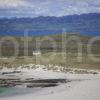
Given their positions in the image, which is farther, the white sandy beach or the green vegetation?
the green vegetation

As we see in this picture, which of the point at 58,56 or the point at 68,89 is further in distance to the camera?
the point at 58,56

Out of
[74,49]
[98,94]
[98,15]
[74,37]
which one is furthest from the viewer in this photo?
[74,37]

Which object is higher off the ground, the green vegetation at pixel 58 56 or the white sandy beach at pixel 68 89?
the green vegetation at pixel 58 56

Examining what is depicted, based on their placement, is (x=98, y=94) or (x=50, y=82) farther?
(x=50, y=82)

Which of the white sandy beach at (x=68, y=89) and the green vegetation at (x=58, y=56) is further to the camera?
the green vegetation at (x=58, y=56)

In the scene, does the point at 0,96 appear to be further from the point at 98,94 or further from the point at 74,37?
the point at 74,37

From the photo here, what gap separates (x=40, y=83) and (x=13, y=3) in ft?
7.86

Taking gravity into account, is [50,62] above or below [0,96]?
above

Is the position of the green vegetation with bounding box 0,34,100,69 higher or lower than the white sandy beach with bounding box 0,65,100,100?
higher

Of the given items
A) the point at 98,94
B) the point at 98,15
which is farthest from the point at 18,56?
the point at 98,94

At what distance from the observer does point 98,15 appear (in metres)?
8.10

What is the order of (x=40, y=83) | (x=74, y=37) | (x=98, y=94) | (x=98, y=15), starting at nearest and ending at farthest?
(x=98, y=94)
(x=40, y=83)
(x=98, y=15)
(x=74, y=37)

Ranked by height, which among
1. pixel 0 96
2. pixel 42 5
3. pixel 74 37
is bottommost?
Result: pixel 0 96

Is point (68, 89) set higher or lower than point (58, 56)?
lower
